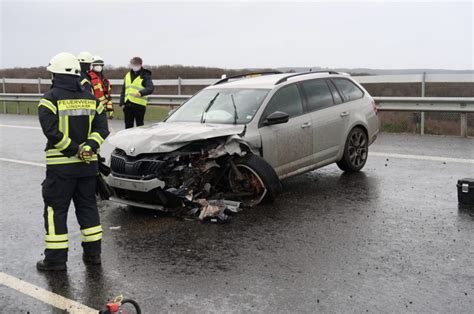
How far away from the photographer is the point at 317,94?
871 cm

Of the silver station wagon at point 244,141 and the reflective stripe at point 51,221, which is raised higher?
the silver station wagon at point 244,141

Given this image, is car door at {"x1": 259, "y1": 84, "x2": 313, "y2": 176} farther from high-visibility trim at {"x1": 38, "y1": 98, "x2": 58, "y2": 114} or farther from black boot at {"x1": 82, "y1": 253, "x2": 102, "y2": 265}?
high-visibility trim at {"x1": 38, "y1": 98, "x2": 58, "y2": 114}

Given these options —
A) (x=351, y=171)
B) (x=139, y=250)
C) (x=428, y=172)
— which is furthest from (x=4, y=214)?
(x=428, y=172)

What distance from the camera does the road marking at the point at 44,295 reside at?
4465mm

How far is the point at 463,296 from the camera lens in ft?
14.9

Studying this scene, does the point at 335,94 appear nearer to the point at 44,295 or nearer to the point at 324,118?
the point at 324,118

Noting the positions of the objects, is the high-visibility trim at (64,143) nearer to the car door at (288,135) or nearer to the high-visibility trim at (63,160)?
the high-visibility trim at (63,160)

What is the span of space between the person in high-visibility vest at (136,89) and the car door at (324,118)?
148 inches

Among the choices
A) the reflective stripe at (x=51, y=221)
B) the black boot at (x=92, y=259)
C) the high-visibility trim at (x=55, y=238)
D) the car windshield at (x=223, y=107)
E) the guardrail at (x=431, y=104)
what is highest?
the car windshield at (x=223, y=107)

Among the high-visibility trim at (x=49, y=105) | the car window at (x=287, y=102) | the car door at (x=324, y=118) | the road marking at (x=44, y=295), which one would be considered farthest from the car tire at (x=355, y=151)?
the road marking at (x=44, y=295)

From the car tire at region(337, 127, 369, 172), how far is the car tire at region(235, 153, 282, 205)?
7.10 ft

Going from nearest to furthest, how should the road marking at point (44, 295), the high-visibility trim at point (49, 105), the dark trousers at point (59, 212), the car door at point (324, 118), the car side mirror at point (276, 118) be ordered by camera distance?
the road marking at point (44, 295), the high-visibility trim at point (49, 105), the dark trousers at point (59, 212), the car side mirror at point (276, 118), the car door at point (324, 118)

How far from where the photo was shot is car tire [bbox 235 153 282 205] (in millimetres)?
7086

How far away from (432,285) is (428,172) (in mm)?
4756
